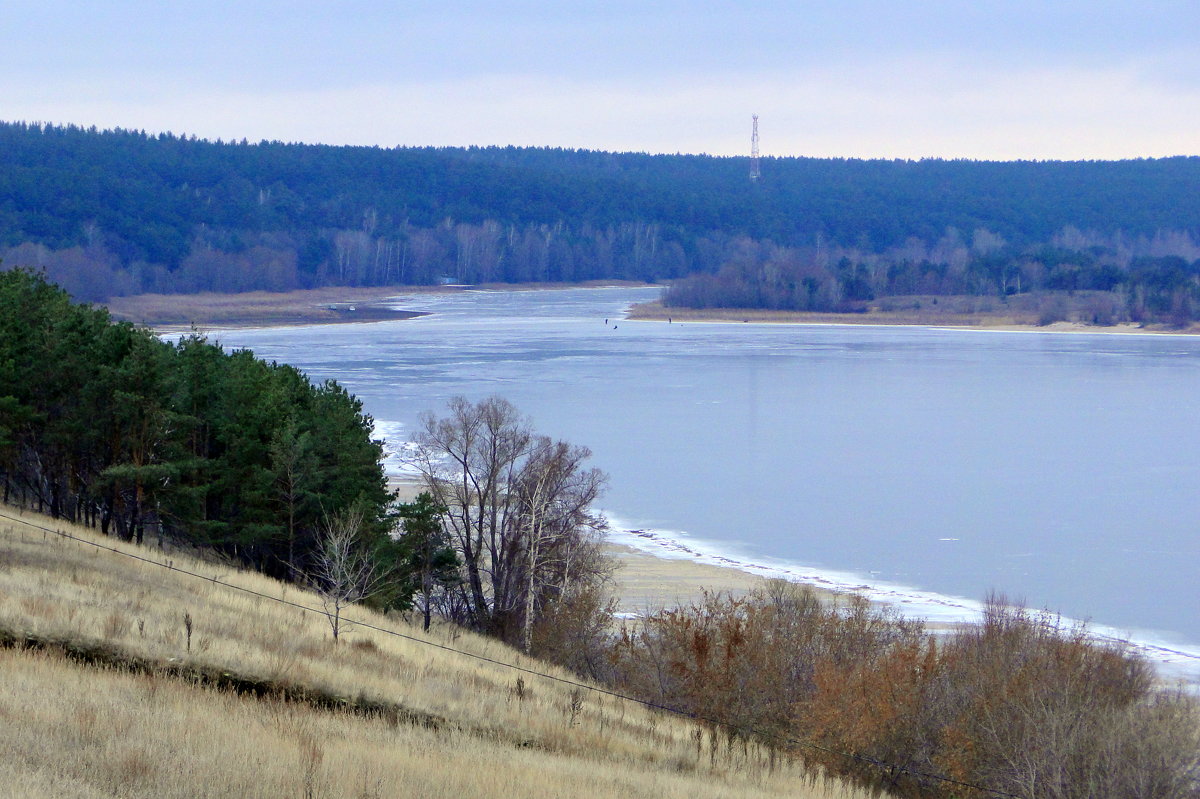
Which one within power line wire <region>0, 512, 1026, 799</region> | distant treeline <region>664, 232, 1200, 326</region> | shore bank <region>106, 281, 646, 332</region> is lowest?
power line wire <region>0, 512, 1026, 799</region>

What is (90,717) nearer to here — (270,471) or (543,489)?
(270,471)

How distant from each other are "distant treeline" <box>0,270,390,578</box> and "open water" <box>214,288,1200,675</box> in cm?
657

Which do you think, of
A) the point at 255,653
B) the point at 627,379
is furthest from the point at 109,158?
the point at 255,653

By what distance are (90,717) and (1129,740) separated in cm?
816

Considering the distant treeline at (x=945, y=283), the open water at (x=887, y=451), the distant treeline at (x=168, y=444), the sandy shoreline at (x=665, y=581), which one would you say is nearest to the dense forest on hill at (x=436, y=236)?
the distant treeline at (x=945, y=283)

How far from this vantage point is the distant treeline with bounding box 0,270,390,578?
18328 mm

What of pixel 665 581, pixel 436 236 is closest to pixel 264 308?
pixel 436 236

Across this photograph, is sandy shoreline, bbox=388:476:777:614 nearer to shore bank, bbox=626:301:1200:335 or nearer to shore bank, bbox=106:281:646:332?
shore bank, bbox=106:281:646:332

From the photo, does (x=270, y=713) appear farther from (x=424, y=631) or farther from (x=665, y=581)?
(x=665, y=581)

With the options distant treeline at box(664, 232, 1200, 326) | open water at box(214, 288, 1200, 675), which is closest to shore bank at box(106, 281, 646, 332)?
open water at box(214, 288, 1200, 675)

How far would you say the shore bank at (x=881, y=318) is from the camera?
Answer: 100 meters

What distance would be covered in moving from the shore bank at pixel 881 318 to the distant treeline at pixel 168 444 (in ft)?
272

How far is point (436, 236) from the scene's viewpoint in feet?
546

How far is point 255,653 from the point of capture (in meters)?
9.70
